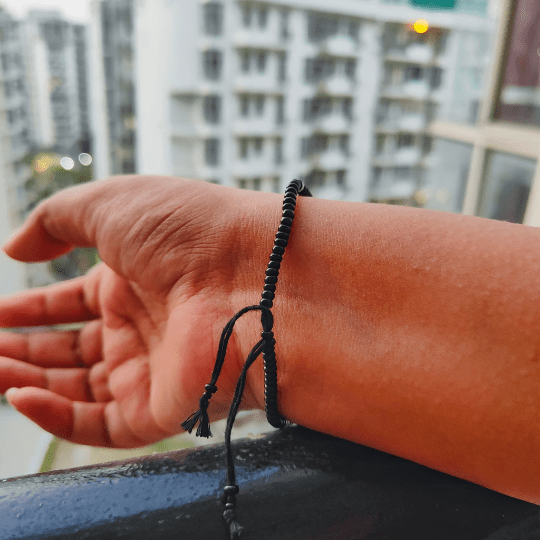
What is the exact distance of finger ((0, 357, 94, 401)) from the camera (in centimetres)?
55

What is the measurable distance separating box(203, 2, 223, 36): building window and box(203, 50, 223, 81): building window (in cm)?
34

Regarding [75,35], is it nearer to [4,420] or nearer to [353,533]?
[4,420]

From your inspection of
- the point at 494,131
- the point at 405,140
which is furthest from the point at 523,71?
the point at 405,140

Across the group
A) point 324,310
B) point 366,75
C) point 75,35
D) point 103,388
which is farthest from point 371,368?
point 75,35

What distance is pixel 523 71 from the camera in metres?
1.57

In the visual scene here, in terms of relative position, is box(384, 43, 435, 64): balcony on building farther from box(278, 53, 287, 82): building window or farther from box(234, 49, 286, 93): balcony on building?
box(234, 49, 286, 93): balcony on building

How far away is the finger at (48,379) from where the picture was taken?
0.55 m

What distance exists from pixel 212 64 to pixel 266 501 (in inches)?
345

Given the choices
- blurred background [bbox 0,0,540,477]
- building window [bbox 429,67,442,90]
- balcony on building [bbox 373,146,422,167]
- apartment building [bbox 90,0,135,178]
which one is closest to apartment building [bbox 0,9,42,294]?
blurred background [bbox 0,0,540,477]

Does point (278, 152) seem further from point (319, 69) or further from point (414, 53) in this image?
point (414, 53)

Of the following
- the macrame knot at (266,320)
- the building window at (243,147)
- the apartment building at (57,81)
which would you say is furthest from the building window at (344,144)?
the macrame knot at (266,320)

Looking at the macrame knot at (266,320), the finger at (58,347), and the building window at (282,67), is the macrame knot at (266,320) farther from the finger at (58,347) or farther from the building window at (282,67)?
the building window at (282,67)

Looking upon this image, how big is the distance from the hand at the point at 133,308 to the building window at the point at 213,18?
8444 mm

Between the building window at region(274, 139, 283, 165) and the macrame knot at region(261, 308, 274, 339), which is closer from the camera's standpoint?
the macrame knot at region(261, 308, 274, 339)
